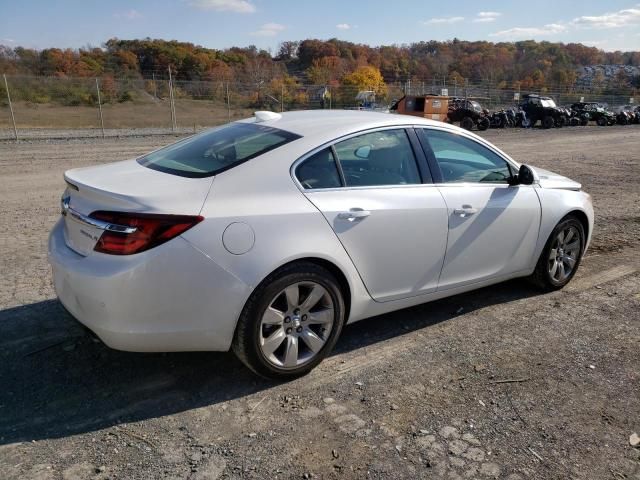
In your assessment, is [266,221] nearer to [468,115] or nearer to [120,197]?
[120,197]

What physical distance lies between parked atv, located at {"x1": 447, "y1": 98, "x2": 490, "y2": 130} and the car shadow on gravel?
25698 millimetres

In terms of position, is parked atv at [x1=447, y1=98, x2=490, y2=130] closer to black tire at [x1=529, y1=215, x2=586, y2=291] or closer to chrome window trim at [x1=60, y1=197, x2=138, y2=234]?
black tire at [x1=529, y1=215, x2=586, y2=291]

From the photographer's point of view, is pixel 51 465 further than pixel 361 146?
No

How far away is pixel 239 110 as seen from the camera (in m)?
28.0

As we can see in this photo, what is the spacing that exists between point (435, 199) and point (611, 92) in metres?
64.6

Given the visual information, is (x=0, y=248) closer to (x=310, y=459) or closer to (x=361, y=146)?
(x=361, y=146)

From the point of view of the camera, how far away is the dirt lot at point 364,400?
108 inches

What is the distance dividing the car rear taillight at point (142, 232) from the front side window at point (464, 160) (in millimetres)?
2032

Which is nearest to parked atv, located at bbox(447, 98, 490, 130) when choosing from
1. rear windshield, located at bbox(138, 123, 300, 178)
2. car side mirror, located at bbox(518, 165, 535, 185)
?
car side mirror, located at bbox(518, 165, 535, 185)

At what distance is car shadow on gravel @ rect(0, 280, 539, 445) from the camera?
3027mm

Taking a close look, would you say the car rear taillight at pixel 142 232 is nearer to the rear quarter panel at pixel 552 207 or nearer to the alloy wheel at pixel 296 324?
the alloy wheel at pixel 296 324

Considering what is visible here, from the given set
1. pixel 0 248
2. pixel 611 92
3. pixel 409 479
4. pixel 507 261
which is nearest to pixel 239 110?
pixel 0 248

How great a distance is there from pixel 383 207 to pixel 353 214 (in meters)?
0.26

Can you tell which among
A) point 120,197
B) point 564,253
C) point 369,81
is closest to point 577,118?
point 369,81
